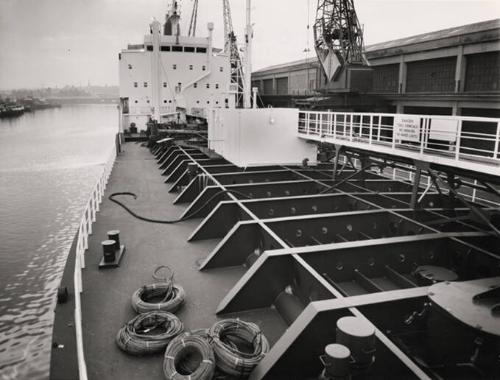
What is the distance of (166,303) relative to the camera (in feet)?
24.0

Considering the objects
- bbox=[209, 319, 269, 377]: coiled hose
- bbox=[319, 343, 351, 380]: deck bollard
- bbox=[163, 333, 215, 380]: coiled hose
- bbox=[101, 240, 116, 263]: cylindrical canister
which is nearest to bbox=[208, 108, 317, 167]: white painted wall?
bbox=[101, 240, 116, 263]: cylindrical canister

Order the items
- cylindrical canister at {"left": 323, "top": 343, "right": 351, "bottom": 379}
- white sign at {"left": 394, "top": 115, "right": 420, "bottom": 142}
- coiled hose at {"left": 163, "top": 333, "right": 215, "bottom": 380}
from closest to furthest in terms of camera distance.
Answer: cylindrical canister at {"left": 323, "top": 343, "right": 351, "bottom": 379} < coiled hose at {"left": 163, "top": 333, "right": 215, "bottom": 380} < white sign at {"left": 394, "top": 115, "right": 420, "bottom": 142}

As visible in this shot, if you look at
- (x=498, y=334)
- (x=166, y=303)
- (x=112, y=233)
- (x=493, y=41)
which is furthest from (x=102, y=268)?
(x=493, y=41)

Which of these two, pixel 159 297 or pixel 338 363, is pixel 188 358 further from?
pixel 338 363

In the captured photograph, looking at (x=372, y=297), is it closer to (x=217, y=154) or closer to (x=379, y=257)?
(x=379, y=257)

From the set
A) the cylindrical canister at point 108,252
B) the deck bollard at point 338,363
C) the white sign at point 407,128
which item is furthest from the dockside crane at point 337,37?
the deck bollard at point 338,363

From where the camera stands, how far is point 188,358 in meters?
6.00

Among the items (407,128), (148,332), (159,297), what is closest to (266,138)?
(407,128)

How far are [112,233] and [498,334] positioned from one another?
26.8 ft

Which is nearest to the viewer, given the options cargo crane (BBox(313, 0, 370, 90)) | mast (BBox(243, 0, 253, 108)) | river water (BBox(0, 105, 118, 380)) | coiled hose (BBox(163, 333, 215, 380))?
coiled hose (BBox(163, 333, 215, 380))

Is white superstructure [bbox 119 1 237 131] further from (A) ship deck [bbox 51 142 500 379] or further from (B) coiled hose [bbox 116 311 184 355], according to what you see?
(B) coiled hose [bbox 116 311 184 355]

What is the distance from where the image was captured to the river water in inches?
467

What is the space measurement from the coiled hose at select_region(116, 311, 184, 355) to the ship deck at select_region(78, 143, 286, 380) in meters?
0.14

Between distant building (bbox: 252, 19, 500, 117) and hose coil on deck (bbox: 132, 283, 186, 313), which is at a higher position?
distant building (bbox: 252, 19, 500, 117)
